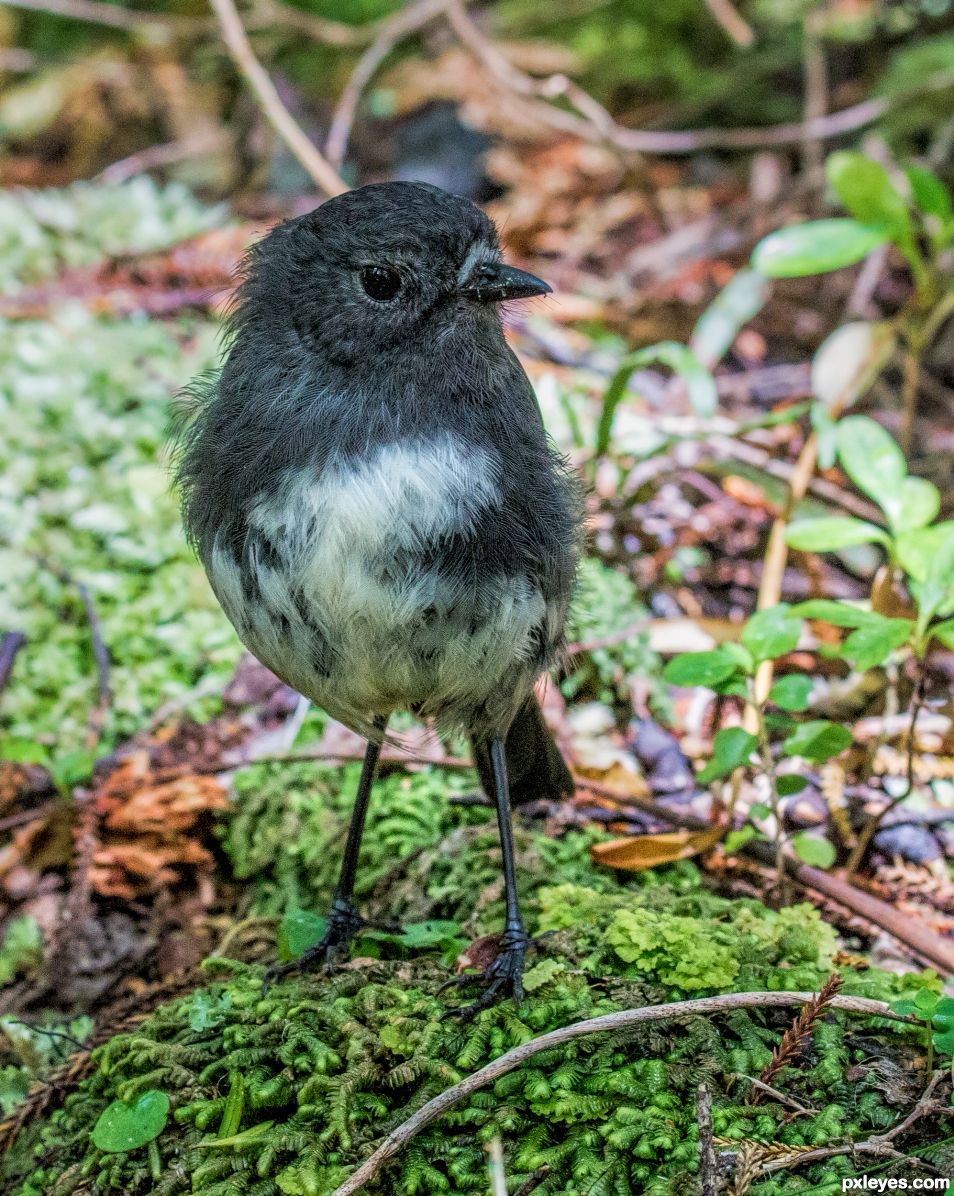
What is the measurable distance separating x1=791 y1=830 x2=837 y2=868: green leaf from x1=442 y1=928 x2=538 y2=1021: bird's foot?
0.70 m

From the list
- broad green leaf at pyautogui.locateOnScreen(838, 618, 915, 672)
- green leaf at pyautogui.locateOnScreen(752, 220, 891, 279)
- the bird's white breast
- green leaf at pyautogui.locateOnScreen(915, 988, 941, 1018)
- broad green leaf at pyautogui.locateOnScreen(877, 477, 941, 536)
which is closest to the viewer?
green leaf at pyautogui.locateOnScreen(915, 988, 941, 1018)

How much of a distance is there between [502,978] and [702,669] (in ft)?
2.57

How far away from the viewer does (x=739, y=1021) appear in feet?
6.77

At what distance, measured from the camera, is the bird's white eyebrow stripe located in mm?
2367

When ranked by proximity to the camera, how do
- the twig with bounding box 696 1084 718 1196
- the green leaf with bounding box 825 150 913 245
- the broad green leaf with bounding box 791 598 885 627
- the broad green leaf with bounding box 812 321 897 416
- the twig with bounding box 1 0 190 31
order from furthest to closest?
1. the twig with bounding box 1 0 190 31
2. the broad green leaf with bounding box 812 321 897 416
3. the green leaf with bounding box 825 150 913 245
4. the broad green leaf with bounding box 791 598 885 627
5. the twig with bounding box 696 1084 718 1196

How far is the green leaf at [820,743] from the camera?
2525 millimetres

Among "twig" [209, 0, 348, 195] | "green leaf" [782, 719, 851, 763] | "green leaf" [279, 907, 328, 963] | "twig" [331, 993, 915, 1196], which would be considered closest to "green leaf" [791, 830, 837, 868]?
"green leaf" [782, 719, 851, 763]

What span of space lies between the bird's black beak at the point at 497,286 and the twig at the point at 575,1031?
141cm

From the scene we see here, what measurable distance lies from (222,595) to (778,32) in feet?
17.6

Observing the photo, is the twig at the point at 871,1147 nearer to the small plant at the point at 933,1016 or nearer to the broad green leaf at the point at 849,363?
the small plant at the point at 933,1016

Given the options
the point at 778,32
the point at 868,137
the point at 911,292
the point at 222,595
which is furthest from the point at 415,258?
the point at 778,32

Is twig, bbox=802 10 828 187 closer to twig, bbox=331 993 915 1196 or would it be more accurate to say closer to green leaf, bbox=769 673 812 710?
green leaf, bbox=769 673 812 710

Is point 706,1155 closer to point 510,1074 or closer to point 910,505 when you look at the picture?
point 510,1074

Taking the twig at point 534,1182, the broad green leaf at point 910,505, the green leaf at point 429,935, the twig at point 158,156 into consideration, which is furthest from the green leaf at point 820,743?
the twig at point 158,156
